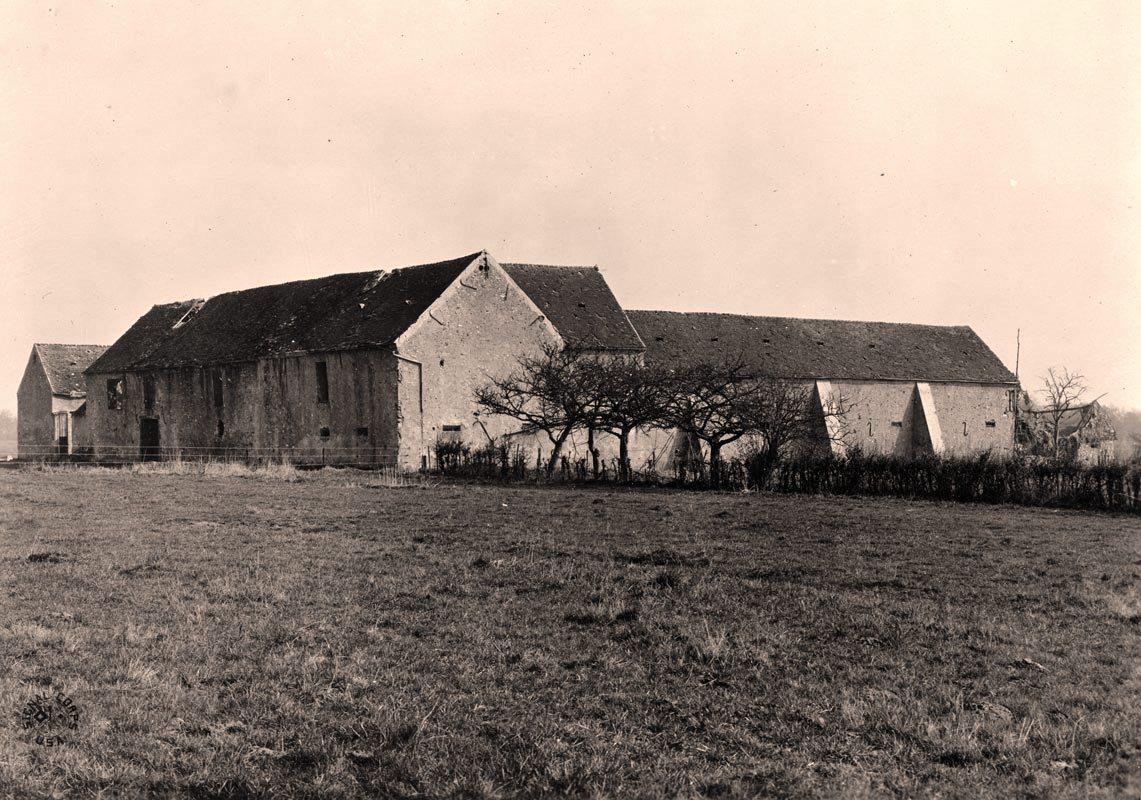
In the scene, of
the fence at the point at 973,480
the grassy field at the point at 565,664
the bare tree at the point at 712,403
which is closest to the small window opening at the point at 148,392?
the bare tree at the point at 712,403

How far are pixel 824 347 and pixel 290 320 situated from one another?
24.6m

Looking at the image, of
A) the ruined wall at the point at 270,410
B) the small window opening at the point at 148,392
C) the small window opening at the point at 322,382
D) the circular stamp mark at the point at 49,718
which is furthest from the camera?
the small window opening at the point at 148,392

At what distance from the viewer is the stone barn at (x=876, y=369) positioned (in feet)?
131

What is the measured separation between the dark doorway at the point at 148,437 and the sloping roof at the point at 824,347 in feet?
70.5

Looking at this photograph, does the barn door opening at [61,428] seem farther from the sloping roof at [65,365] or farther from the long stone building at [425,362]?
the long stone building at [425,362]

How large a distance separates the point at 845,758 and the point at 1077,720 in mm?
1740

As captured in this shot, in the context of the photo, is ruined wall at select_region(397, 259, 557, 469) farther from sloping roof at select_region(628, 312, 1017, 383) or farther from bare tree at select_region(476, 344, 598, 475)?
sloping roof at select_region(628, 312, 1017, 383)

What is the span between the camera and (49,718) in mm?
5246

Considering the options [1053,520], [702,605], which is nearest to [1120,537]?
[1053,520]

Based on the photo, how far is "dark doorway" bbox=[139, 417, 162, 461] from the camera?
37.6 metres

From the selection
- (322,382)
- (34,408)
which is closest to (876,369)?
(322,382)

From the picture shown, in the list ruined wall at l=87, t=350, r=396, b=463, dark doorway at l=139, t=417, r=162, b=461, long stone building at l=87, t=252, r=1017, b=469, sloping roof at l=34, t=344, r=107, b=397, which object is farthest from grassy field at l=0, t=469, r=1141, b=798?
sloping roof at l=34, t=344, r=107, b=397

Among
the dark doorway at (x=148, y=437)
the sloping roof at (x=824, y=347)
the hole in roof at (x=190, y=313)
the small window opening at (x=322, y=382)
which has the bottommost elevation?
the dark doorway at (x=148, y=437)

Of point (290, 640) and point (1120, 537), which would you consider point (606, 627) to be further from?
point (1120, 537)
